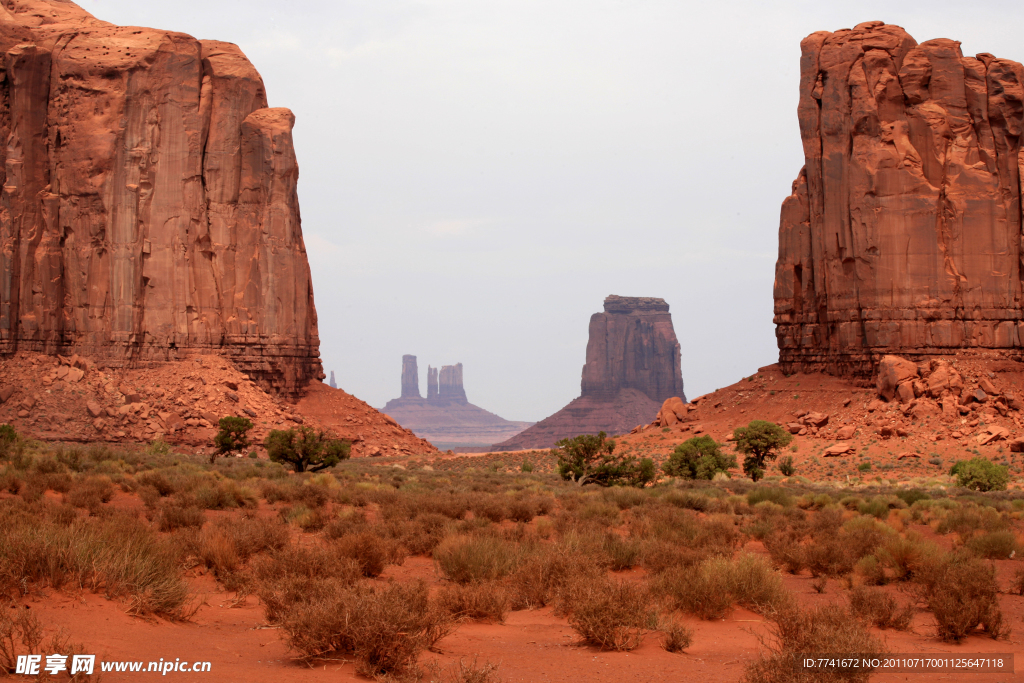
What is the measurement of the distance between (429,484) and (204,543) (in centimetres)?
1336

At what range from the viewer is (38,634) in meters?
7.07

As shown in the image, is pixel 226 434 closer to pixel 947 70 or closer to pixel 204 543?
pixel 204 543

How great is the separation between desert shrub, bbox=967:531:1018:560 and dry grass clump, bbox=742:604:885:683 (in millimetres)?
7503

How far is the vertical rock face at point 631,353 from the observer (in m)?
149

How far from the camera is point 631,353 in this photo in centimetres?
15000

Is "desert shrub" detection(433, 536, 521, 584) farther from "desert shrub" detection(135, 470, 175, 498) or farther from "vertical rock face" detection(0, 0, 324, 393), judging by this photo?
A: "vertical rock face" detection(0, 0, 324, 393)

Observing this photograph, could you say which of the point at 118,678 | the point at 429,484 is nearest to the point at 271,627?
the point at 118,678

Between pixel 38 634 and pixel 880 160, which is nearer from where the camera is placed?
pixel 38 634

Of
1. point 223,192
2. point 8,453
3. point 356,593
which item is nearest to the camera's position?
point 356,593

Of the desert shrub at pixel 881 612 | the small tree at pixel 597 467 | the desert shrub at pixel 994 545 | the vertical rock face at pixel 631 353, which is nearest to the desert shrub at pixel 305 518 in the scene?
the desert shrub at pixel 881 612

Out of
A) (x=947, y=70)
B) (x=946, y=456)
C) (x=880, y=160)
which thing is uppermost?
(x=947, y=70)

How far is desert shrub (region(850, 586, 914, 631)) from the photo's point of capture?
10062 mm

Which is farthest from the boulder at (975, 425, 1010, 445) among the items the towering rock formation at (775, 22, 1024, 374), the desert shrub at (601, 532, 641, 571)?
the desert shrub at (601, 532, 641, 571)

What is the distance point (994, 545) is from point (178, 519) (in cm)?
1361
